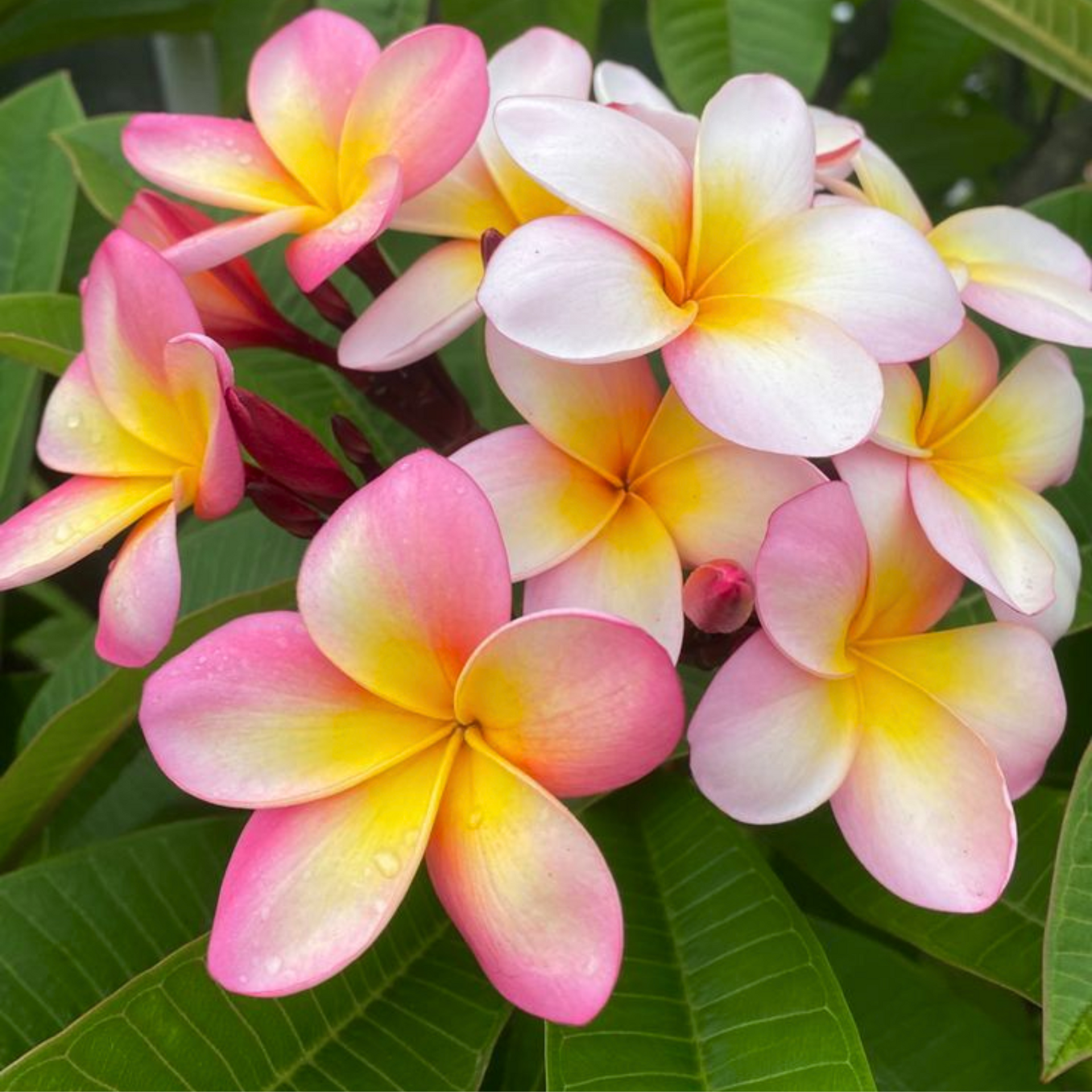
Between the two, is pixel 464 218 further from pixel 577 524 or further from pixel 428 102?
pixel 577 524

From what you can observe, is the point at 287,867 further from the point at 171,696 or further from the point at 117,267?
the point at 117,267

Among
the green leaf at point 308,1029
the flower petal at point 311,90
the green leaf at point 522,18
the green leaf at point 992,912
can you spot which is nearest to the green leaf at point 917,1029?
the green leaf at point 992,912

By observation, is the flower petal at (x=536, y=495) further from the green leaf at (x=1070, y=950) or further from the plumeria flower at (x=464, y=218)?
the green leaf at (x=1070, y=950)

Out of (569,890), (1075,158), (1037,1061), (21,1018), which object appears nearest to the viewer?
(569,890)

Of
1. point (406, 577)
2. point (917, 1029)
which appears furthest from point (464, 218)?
point (917, 1029)

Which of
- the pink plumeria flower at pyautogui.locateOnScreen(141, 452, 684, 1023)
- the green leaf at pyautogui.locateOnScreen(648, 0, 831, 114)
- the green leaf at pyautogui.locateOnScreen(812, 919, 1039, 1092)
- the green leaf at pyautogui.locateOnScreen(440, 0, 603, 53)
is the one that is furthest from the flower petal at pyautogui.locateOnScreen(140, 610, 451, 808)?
the green leaf at pyautogui.locateOnScreen(440, 0, 603, 53)

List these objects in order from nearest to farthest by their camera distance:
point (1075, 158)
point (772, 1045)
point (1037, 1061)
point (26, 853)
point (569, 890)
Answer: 1. point (569, 890)
2. point (772, 1045)
3. point (1037, 1061)
4. point (26, 853)
5. point (1075, 158)

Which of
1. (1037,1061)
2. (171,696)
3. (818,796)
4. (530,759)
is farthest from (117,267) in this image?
(1037,1061)
